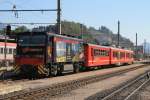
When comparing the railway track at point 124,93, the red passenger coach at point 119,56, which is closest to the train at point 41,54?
the railway track at point 124,93

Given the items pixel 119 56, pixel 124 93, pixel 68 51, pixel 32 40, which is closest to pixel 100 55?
pixel 119 56

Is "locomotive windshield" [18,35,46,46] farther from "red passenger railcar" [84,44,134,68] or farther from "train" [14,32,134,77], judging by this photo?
"red passenger railcar" [84,44,134,68]

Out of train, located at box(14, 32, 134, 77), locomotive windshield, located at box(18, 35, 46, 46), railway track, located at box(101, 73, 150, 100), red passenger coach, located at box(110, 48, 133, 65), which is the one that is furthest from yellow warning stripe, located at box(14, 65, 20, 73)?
red passenger coach, located at box(110, 48, 133, 65)

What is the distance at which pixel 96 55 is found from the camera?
46.6 meters

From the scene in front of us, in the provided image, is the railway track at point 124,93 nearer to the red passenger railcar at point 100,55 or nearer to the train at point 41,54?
the train at point 41,54

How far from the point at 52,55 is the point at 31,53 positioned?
5.04 ft

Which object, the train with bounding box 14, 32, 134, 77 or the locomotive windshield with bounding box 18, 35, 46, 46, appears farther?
the locomotive windshield with bounding box 18, 35, 46, 46

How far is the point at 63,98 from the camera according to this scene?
59.1 ft

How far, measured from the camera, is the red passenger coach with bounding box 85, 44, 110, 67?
42.0 metres

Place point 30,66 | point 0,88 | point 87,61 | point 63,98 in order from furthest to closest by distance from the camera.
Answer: point 87,61 < point 30,66 < point 0,88 < point 63,98

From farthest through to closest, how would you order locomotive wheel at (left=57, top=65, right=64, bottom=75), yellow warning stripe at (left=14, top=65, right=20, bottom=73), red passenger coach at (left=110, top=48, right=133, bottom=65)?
red passenger coach at (left=110, top=48, right=133, bottom=65) < locomotive wheel at (left=57, top=65, right=64, bottom=75) < yellow warning stripe at (left=14, top=65, right=20, bottom=73)

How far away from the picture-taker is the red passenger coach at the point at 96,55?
4197 centimetres

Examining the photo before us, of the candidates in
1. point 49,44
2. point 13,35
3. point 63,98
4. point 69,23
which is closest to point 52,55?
point 49,44

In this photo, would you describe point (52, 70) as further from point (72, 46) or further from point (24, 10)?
point (24, 10)
